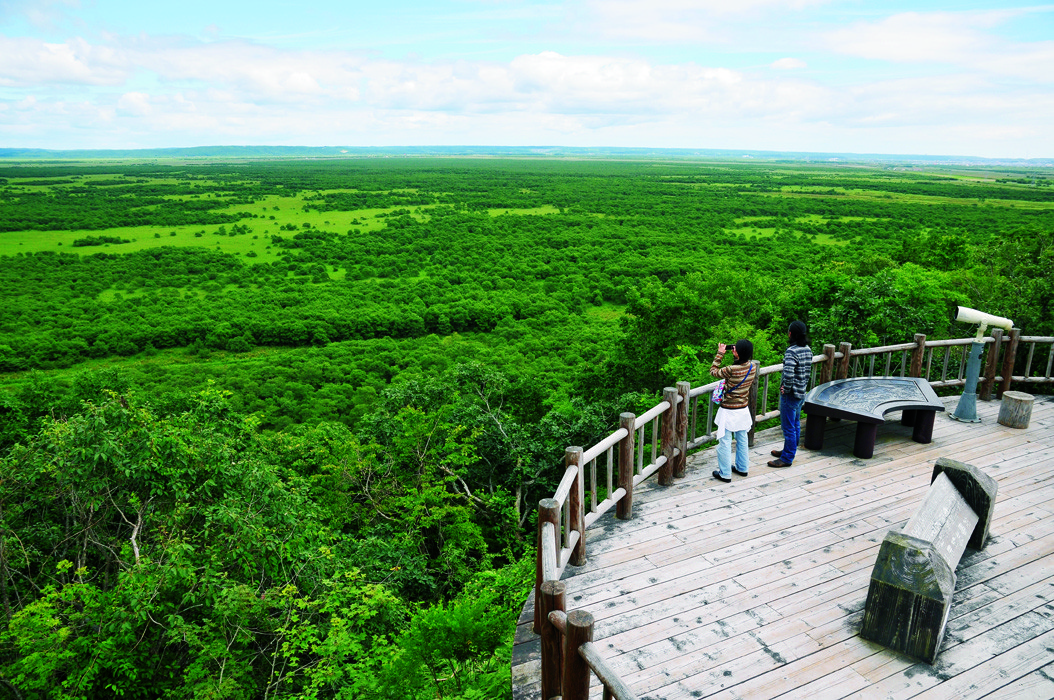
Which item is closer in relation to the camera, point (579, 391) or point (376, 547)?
point (376, 547)

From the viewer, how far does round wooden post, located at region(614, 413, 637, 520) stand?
5562 mm

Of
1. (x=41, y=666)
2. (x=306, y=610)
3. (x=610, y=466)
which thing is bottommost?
(x=306, y=610)

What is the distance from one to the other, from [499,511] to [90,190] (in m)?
162

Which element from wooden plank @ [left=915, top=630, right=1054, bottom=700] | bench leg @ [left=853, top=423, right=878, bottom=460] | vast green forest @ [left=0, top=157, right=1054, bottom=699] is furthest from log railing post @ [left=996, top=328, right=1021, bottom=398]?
vast green forest @ [left=0, top=157, right=1054, bottom=699]

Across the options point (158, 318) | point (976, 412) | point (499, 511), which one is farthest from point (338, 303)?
point (976, 412)

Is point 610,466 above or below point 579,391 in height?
above

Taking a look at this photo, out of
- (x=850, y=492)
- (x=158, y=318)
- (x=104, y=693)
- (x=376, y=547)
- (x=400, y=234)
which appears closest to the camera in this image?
(x=850, y=492)

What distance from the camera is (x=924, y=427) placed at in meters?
7.56

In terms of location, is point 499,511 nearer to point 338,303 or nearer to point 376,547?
point 376,547

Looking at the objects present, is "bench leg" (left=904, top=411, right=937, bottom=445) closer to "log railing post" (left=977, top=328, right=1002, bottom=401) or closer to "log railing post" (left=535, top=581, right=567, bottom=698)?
"log railing post" (left=977, top=328, right=1002, bottom=401)

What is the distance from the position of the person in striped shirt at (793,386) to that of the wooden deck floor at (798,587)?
24 cm

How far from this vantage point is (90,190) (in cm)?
13812

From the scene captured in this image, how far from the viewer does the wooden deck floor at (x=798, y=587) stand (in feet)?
13.1

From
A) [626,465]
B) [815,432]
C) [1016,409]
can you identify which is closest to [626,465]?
[626,465]
